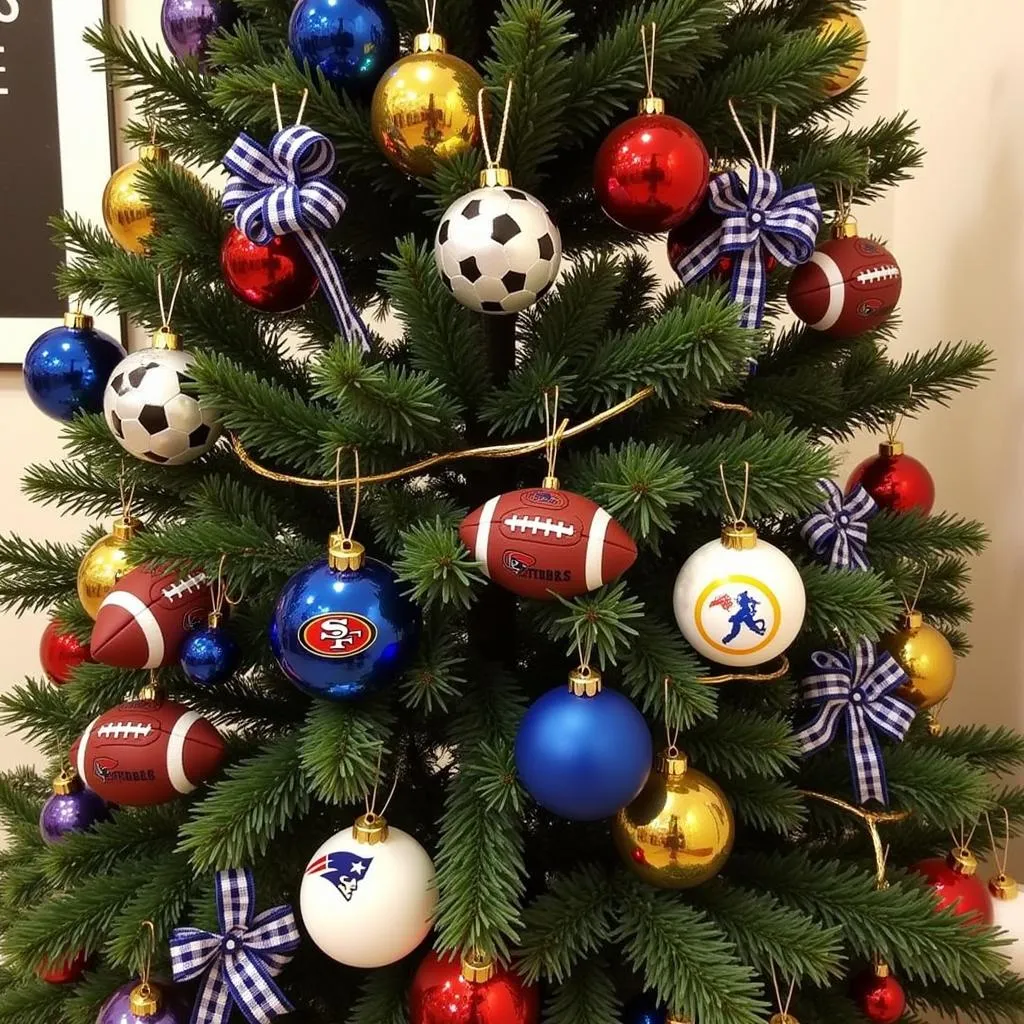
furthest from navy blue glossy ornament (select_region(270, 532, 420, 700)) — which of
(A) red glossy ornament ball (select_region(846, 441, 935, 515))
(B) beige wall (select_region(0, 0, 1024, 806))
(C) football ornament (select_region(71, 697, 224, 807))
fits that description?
(B) beige wall (select_region(0, 0, 1024, 806))

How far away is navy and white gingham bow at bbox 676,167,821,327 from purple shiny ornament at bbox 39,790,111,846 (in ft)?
1.88

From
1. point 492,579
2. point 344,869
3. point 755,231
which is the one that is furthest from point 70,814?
point 755,231

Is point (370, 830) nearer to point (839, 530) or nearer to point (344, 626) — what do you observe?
point (344, 626)

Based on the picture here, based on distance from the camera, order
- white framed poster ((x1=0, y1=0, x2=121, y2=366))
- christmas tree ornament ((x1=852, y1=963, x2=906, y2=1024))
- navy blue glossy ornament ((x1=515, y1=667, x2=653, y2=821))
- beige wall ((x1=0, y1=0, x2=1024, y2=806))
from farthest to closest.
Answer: white framed poster ((x1=0, y1=0, x2=121, y2=366)) → beige wall ((x1=0, y1=0, x2=1024, y2=806)) → christmas tree ornament ((x1=852, y1=963, x2=906, y2=1024)) → navy blue glossy ornament ((x1=515, y1=667, x2=653, y2=821))

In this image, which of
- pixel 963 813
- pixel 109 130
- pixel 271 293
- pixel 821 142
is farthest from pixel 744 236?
pixel 109 130

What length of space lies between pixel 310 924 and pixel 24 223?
0.97 m

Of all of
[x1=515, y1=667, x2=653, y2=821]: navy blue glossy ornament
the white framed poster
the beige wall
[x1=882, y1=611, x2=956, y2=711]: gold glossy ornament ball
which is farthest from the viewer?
the white framed poster

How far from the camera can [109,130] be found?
109cm

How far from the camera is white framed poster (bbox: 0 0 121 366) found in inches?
42.1

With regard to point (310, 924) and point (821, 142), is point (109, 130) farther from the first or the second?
point (310, 924)

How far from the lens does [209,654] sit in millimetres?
555

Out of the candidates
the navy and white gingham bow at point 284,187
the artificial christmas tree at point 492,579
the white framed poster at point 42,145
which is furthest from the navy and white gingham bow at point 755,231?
the white framed poster at point 42,145

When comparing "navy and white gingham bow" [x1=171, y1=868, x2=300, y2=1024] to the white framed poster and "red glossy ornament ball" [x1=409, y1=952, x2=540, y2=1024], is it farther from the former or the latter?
the white framed poster

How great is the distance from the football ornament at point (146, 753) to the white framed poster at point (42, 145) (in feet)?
2.34
